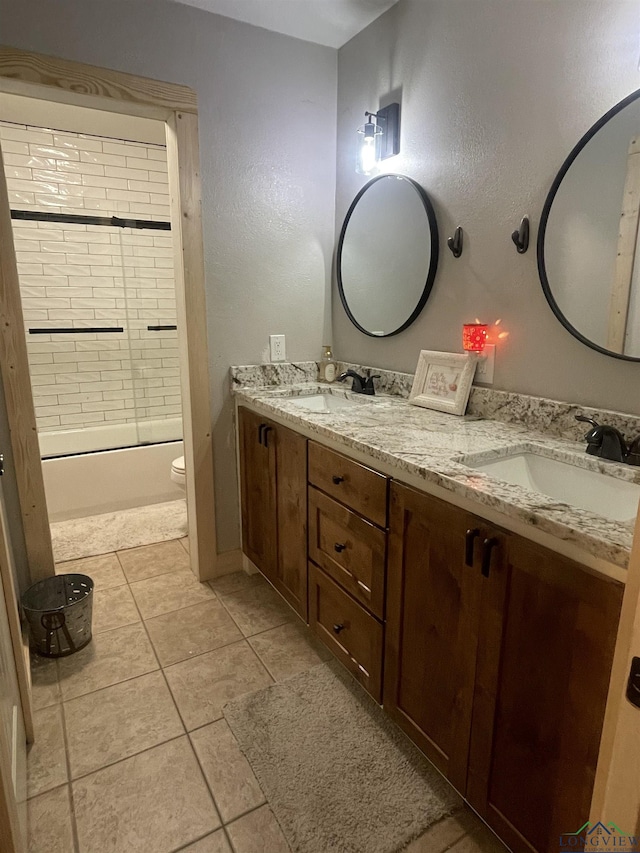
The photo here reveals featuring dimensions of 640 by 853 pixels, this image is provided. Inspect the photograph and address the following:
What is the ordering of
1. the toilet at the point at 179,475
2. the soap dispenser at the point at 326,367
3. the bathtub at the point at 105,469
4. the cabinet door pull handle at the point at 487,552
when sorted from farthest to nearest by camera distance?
the bathtub at the point at 105,469
the toilet at the point at 179,475
the soap dispenser at the point at 326,367
the cabinet door pull handle at the point at 487,552

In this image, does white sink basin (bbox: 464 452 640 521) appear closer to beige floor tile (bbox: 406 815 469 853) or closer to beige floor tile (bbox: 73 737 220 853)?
beige floor tile (bbox: 406 815 469 853)

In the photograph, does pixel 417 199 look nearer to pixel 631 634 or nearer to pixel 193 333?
pixel 193 333

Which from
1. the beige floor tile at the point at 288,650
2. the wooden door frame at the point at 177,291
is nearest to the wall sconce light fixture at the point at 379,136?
the wooden door frame at the point at 177,291

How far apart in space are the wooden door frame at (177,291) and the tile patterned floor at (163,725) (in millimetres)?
349

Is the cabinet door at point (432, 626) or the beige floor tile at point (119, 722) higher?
the cabinet door at point (432, 626)

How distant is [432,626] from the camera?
50.7 inches

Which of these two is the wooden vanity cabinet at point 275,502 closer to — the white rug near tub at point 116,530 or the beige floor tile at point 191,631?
the beige floor tile at point 191,631

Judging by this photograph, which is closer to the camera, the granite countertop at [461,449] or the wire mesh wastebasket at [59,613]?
the granite countertop at [461,449]

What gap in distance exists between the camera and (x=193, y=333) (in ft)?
7.25

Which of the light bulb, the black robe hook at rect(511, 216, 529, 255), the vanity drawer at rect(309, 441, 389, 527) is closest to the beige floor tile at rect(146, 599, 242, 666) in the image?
the vanity drawer at rect(309, 441, 389, 527)

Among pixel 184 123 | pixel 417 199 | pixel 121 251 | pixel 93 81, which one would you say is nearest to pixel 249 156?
pixel 184 123

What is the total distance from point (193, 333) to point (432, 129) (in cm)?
126

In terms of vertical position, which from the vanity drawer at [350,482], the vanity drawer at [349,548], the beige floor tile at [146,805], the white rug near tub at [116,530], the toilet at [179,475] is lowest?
the beige floor tile at [146,805]

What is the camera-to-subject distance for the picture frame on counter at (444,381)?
1.81 m
